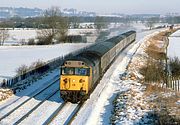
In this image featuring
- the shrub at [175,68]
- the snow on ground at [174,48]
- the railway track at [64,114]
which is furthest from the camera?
the snow on ground at [174,48]

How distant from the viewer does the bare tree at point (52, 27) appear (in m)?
90.2

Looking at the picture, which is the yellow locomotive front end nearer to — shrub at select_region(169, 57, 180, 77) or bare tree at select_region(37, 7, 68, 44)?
shrub at select_region(169, 57, 180, 77)

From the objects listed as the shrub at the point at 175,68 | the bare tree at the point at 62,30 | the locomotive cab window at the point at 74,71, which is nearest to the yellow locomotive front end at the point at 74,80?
the locomotive cab window at the point at 74,71

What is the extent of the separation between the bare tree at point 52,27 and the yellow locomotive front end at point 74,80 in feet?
221

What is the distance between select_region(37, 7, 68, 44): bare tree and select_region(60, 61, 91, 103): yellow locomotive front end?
67.5 m

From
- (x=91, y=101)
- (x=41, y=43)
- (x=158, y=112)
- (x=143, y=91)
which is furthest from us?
(x=41, y=43)

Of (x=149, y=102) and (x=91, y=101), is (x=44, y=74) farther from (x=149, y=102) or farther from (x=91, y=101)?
(x=149, y=102)

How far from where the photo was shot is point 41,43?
292 ft

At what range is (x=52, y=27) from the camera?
91250 mm

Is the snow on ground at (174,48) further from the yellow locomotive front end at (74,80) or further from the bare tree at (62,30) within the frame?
the yellow locomotive front end at (74,80)

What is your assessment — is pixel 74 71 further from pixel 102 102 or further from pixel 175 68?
pixel 175 68

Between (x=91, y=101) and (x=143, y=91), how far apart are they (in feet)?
13.2

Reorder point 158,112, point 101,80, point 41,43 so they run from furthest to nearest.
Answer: point 41,43, point 101,80, point 158,112

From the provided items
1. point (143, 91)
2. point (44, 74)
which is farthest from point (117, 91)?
point (44, 74)
